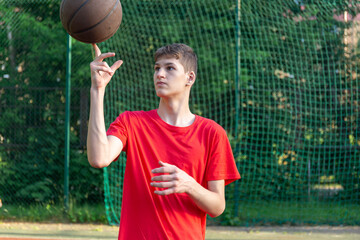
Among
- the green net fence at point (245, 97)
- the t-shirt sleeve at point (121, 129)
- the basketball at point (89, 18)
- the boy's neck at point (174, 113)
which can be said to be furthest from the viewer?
the green net fence at point (245, 97)

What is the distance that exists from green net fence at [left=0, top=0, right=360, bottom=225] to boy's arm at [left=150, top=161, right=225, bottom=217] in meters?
4.22

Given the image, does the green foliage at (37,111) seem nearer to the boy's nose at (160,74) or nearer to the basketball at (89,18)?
the basketball at (89,18)

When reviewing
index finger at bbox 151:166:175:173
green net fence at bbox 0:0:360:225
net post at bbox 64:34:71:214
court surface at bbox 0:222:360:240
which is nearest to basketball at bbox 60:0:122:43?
index finger at bbox 151:166:175:173

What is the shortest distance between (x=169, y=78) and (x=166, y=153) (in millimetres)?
334

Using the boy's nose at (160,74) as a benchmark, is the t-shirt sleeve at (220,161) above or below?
below

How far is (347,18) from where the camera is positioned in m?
6.56

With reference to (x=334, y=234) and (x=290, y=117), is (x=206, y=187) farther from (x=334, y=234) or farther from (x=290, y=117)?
(x=290, y=117)

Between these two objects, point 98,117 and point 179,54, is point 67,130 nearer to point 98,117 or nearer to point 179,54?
point 179,54

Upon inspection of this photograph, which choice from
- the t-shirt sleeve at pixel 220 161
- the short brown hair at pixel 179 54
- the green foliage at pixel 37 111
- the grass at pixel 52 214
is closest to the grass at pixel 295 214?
the grass at pixel 52 214

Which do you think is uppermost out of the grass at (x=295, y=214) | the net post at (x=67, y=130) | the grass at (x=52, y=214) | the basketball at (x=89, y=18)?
the basketball at (x=89, y=18)

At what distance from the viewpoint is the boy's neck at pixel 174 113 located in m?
2.13

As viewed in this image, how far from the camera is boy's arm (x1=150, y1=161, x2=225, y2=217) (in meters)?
1.73

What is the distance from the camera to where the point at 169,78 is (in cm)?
209

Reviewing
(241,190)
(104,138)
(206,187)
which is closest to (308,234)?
(241,190)
